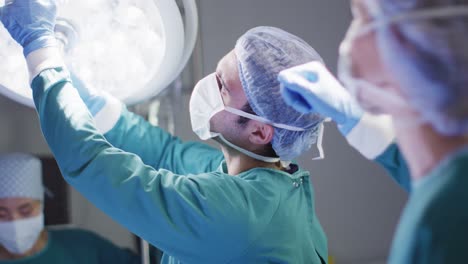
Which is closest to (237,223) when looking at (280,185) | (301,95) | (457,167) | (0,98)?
(280,185)

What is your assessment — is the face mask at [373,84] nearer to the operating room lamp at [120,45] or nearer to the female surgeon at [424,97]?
the female surgeon at [424,97]

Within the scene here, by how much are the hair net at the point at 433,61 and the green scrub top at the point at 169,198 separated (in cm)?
68

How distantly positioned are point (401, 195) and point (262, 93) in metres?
1.28

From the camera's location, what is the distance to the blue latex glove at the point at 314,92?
125cm

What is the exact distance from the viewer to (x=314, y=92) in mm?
1249

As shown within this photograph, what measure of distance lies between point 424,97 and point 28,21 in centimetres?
104

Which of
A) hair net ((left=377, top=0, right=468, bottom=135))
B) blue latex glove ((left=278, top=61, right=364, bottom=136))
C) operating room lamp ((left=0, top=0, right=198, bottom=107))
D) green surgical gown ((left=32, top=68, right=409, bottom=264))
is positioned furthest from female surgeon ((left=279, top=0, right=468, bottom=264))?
operating room lamp ((left=0, top=0, right=198, bottom=107))

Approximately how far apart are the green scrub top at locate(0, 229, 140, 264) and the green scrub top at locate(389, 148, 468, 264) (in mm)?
1627

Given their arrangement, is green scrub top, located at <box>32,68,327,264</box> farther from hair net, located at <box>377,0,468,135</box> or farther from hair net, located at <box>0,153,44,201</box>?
hair net, located at <box>0,153,44,201</box>

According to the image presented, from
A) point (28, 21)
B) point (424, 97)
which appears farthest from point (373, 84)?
point (28, 21)

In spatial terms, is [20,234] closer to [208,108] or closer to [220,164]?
[220,164]

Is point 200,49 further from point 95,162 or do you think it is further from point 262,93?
point 95,162

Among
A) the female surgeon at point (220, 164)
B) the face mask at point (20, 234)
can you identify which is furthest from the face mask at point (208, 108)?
the face mask at point (20, 234)

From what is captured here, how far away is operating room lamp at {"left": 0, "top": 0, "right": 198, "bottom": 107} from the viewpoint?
160cm
